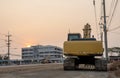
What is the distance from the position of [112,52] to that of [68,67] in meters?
66.9

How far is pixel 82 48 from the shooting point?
95.8 feet

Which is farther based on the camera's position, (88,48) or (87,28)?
(87,28)

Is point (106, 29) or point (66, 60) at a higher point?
point (106, 29)

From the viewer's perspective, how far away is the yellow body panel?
94.7 feet

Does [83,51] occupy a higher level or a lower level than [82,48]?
lower

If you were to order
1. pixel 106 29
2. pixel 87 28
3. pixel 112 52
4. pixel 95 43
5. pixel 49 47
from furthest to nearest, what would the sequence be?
1. pixel 49 47
2. pixel 112 52
3. pixel 106 29
4. pixel 87 28
5. pixel 95 43

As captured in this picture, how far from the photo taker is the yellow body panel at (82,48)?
94.7ft

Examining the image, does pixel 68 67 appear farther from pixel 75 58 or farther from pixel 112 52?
pixel 112 52

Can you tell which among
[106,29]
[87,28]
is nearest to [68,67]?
[87,28]

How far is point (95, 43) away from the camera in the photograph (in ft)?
94.2

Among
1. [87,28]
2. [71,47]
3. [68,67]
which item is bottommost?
[68,67]

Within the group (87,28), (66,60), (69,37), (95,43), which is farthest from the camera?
(87,28)

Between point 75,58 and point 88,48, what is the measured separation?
3064 millimetres

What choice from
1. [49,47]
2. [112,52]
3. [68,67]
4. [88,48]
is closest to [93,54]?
[88,48]
